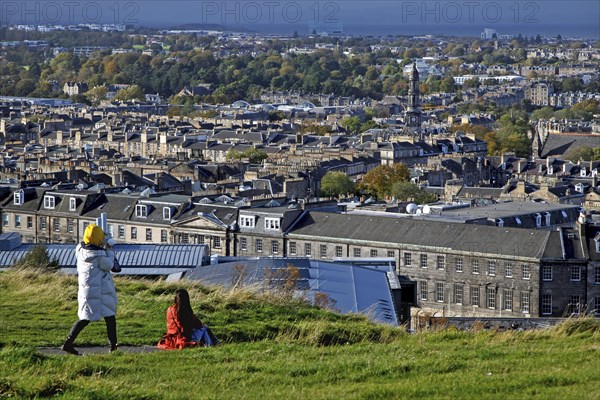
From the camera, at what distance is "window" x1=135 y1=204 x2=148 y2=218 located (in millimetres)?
47094

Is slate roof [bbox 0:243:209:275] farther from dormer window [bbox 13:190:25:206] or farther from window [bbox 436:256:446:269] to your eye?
dormer window [bbox 13:190:25:206]

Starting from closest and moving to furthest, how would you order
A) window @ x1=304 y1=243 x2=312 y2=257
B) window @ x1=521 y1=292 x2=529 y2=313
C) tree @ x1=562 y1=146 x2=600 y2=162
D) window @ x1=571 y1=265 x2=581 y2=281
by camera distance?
window @ x1=571 y1=265 x2=581 y2=281 → window @ x1=521 y1=292 x2=529 y2=313 → window @ x1=304 y1=243 x2=312 y2=257 → tree @ x1=562 y1=146 x2=600 y2=162

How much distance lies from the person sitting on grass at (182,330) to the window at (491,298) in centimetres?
2604

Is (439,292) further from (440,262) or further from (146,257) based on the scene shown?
(146,257)

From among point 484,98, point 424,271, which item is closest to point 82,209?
point 424,271

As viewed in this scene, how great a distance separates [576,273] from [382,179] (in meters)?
33.3

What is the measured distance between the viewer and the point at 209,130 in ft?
359

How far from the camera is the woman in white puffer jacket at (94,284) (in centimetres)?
1291

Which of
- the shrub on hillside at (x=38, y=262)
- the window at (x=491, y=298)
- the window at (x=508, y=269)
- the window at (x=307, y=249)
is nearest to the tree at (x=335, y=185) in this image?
the window at (x=307, y=249)

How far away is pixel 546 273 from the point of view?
125 feet

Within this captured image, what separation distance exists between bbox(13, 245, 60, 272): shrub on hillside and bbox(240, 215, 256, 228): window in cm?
1759

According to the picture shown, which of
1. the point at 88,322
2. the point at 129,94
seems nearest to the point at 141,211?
the point at 88,322

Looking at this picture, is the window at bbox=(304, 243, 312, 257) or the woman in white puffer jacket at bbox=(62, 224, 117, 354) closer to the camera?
the woman in white puffer jacket at bbox=(62, 224, 117, 354)

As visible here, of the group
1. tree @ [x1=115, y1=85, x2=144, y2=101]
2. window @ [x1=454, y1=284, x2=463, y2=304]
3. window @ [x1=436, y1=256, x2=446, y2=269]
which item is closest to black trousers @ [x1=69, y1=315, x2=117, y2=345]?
window @ [x1=454, y1=284, x2=463, y2=304]
